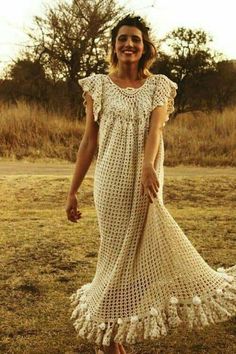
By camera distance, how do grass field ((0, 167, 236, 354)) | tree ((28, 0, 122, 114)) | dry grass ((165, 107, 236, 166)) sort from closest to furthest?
grass field ((0, 167, 236, 354)) < dry grass ((165, 107, 236, 166)) < tree ((28, 0, 122, 114))

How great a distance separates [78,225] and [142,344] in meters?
2.94

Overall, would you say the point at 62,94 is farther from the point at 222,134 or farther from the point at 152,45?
the point at 152,45

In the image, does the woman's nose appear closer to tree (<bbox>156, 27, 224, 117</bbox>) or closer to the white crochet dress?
the white crochet dress

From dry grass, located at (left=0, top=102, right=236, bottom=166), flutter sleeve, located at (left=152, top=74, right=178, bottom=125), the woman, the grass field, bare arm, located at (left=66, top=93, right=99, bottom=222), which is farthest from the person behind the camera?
dry grass, located at (left=0, top=102, right=236, bottom=166)

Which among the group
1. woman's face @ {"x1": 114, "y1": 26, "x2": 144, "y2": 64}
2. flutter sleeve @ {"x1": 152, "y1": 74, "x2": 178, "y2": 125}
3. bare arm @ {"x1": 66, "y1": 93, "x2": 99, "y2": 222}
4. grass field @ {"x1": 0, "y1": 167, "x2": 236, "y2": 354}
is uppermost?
woman's face @ {"x1": 114, "y1": 26, "x2": 144, "y2": 64}

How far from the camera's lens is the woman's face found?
2795 millimetres


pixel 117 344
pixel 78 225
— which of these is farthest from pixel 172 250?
pixel 78 225

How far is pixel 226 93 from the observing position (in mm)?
25516

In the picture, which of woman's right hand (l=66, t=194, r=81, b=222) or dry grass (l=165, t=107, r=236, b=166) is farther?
dry grass (l=165, t=107, r=236, b=166)

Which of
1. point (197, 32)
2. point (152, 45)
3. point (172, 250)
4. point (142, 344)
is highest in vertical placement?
point (197, 32)

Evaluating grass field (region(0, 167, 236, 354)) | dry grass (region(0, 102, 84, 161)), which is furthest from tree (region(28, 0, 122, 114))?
grass field (region(0, 167, 236, 354))

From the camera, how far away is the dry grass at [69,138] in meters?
12.0

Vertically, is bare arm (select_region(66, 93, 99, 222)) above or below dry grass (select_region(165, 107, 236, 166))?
above

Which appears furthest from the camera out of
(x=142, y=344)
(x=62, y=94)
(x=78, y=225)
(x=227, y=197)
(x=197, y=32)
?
(x=197, y=32)
